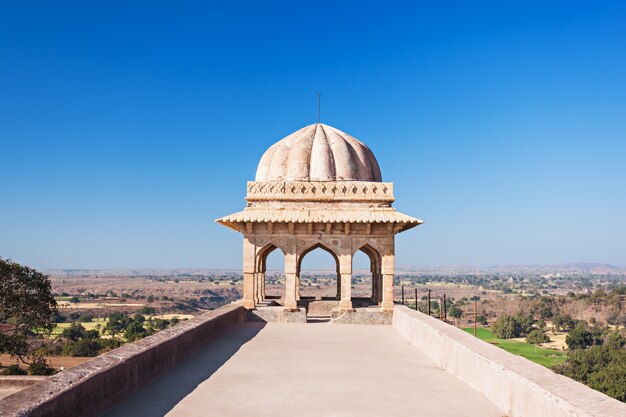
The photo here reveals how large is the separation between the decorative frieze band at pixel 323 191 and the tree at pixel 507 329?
79706 mm

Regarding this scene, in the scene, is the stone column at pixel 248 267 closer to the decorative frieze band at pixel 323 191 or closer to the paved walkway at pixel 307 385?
the decorative frieze band at pixel 323 191

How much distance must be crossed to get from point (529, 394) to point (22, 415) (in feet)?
12.8

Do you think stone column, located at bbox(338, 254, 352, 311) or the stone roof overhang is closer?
the stone roof overhang

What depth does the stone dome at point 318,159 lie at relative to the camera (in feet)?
53.1

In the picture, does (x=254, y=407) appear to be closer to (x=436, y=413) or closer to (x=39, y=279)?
(x=436, y=413)

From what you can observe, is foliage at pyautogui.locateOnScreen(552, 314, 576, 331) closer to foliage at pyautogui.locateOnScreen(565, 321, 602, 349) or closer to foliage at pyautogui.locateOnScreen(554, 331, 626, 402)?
foliage at pyautogui.locateOnScreen(565, 321, 602, 349)

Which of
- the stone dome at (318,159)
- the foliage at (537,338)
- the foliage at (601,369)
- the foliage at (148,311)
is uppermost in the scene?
the stone dome at (318,159)

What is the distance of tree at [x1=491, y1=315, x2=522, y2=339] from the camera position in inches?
3548

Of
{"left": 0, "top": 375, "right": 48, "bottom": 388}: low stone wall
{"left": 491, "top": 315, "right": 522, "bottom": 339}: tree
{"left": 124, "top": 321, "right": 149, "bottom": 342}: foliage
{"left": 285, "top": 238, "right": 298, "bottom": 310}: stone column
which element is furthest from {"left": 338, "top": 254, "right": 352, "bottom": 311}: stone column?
{"left": 491, "top": 315, "right": 522, "bottom": 339}: tree

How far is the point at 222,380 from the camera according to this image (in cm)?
800

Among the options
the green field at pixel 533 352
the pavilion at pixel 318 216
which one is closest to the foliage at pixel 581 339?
the green field at pixel 533 352

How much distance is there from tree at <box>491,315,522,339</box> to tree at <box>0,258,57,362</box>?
72089mm

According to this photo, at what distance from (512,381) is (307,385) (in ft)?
8.59

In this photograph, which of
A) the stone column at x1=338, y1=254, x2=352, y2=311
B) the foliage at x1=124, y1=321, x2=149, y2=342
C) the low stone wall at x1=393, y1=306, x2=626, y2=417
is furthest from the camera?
the foliage at x1=124, y1=321, x2=149, y2=342
